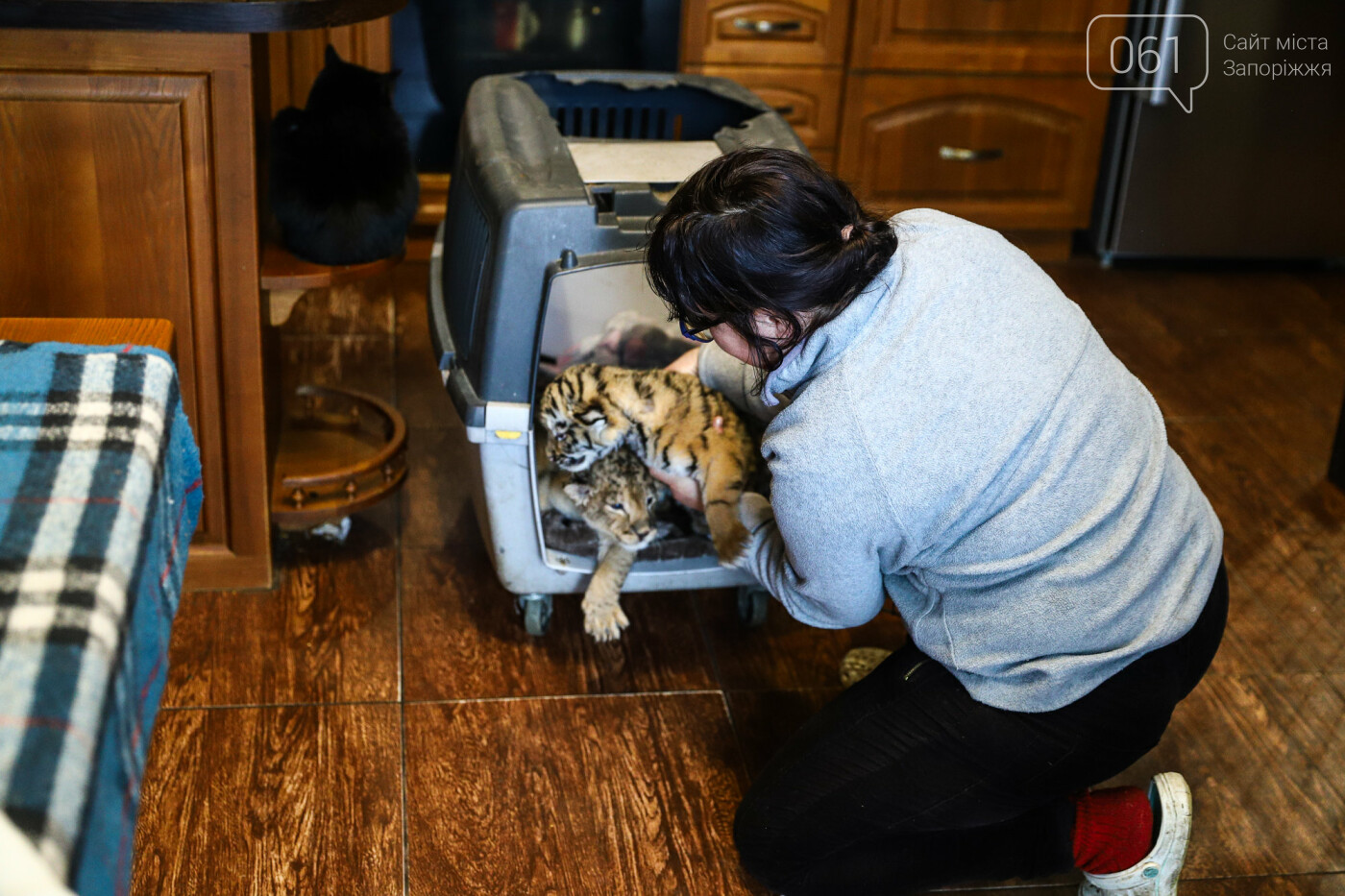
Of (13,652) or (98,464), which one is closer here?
(13,652)

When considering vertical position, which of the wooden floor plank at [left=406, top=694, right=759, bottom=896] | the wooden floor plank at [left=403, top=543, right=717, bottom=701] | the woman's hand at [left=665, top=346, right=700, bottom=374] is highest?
the woman's hand at [left=665, top=346, right=700, bottom=374]

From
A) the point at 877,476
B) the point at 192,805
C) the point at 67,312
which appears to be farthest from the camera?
the point at 67,312

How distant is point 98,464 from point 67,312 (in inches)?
35.5

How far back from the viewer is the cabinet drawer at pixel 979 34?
9.37 ft

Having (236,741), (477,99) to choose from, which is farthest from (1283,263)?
(236,741)

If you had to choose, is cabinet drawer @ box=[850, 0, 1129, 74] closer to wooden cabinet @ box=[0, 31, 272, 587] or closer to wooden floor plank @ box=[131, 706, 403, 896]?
wooden cabinet @ box=[0, 31, 272, 587]

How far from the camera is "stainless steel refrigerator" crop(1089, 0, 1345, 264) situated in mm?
2865

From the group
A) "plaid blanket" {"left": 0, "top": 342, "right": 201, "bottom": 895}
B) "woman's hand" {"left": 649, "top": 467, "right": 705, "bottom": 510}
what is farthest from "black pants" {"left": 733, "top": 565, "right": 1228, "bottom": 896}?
"plaid blanket" {"left": 0, "top": 342, "right": 201, "bottom": 895}

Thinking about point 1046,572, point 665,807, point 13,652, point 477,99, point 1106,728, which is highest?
point 477,99

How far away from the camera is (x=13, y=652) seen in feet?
2.00

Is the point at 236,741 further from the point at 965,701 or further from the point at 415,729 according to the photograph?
the point at 965,701

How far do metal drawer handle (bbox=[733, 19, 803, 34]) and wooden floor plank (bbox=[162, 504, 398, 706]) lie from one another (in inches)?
61.4

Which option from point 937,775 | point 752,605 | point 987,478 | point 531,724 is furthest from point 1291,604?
point 531,724

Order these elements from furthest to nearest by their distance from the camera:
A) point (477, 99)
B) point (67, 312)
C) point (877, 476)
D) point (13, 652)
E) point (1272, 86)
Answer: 1. point (1272, 86)
2. point (477, 99)
3. point (67, 312)
4. point (877, 476)
5. point (13, 652)
